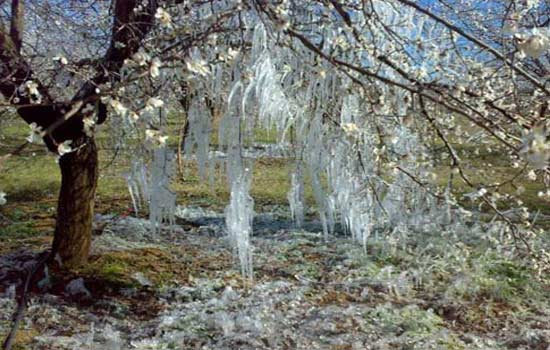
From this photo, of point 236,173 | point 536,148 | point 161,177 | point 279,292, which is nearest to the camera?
point 536,148

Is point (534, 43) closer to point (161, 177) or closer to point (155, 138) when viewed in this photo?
point (155, 138)

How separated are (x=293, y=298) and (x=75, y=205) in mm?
1656

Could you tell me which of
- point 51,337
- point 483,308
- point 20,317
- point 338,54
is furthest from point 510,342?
point 20,317

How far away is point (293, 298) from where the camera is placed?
406 centimetres

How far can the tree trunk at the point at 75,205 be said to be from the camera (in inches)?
161

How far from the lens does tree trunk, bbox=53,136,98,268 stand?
4.08 metres

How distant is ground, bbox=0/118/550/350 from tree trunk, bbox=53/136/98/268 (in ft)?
0.49

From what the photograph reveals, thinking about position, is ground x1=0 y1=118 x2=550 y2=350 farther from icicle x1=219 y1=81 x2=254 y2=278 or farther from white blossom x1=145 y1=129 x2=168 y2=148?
white blossom x1=145 y1=129 x2=168 y2=148

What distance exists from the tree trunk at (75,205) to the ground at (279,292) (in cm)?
15

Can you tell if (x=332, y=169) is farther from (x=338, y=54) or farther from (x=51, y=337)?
(x=51, y=337)

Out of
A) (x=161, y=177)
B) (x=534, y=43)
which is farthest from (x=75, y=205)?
(x=534, y=43)

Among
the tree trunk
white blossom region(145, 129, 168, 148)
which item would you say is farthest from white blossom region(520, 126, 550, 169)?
the tree trunk

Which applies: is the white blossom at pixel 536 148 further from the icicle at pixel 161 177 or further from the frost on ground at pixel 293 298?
the icicle at pixel 161 177

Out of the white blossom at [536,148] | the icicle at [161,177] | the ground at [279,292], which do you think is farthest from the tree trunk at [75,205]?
the white blossom at [536,148]
